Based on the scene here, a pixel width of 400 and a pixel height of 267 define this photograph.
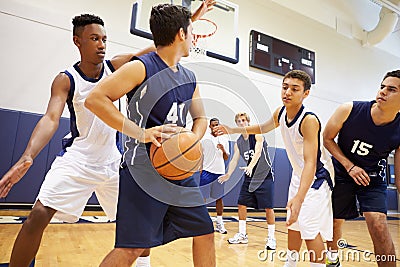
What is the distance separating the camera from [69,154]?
70.4 inches

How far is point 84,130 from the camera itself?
6.07 ft

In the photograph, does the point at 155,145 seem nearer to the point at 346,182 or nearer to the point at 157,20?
the point at 157,20

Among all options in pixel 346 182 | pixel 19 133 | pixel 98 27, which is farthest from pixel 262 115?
pixel 19 133

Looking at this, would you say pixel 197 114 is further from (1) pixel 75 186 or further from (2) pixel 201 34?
(2) pixel 201 34

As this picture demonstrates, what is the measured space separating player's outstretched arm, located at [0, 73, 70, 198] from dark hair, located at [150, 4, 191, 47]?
Answer: 68 cm

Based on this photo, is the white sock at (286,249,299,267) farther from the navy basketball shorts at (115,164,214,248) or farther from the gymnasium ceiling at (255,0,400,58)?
the gymnasium ceiling at (255,0,400,58)

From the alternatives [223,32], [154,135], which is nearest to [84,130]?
[154,135]

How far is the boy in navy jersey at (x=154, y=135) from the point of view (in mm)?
1220

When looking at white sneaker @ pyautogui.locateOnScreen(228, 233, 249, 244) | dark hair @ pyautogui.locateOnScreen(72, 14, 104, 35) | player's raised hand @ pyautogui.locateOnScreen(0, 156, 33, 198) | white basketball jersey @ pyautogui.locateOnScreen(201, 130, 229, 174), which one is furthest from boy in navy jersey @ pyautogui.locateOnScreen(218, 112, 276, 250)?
player's raised hand @ pyautogui.locateOnScreen(0, 156, 33, 198)

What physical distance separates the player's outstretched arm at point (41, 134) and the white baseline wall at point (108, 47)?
1288 millimetres

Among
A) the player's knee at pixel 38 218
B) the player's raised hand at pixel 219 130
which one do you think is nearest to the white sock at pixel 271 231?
the player's raised hand at pixel 219 130

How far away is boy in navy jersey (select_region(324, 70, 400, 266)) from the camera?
2104 millimetres

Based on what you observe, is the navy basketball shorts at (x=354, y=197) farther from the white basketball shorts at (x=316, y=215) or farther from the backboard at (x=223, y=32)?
the backboard at (x=223, y=32)

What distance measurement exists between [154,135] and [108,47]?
490 centimetres
